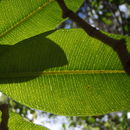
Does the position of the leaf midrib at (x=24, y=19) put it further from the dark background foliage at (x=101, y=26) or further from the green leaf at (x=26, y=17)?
the dark background foliage at (x=101, y=26)

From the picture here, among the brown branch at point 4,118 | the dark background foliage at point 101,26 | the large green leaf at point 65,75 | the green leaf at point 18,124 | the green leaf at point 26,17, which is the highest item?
the dark background foliage at point 101,26

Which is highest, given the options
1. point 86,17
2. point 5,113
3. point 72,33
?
point 86,17

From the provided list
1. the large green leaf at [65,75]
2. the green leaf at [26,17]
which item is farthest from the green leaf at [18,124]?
the green leaf at [26,17]

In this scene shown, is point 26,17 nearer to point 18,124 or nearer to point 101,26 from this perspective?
point 18,124

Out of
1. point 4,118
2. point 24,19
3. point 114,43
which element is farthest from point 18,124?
point 114,43

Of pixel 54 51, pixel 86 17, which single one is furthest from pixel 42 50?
pixel 86 17

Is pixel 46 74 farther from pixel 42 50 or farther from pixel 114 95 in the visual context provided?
pixel 114 95

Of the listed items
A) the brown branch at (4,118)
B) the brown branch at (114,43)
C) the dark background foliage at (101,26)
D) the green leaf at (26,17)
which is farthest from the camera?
the dark background foliage at (101,26)
